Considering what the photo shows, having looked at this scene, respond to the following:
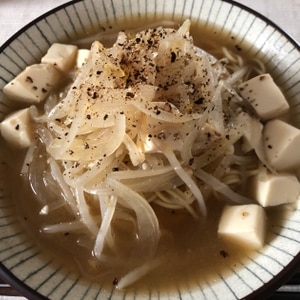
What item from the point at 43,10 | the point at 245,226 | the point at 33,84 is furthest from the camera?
the point at 43,10

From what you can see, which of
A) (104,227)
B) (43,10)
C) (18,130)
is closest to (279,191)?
(104,227)

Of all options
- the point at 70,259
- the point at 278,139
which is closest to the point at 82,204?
the point at 70,259

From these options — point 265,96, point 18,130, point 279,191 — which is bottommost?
point 279,191

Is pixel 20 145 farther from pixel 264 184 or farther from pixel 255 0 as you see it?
pixel 255 0

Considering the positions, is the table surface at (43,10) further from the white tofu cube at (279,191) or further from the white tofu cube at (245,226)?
the white tofu cube at (245,226)

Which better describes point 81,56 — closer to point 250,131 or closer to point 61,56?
point 61,56

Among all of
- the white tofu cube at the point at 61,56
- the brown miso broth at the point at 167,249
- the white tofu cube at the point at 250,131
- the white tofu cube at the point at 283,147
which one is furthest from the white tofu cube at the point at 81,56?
the white tofu cube at the point at 283,147

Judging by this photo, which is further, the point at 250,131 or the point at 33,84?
the point at 33,84

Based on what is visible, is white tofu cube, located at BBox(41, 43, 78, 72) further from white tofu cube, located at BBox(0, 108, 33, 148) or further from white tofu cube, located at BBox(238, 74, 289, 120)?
white tofu cube, located at BBox(238, 74, 289, 120)
